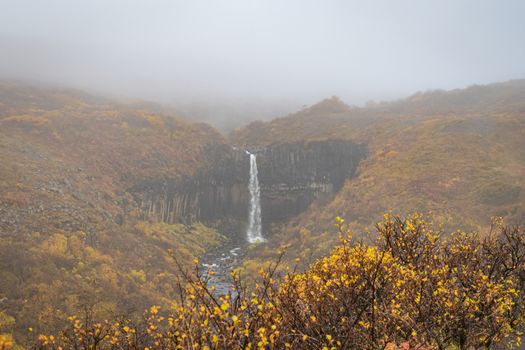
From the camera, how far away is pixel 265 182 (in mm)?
67750

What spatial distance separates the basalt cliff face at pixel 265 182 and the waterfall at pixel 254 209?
84 centimetres

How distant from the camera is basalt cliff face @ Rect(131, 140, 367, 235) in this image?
57513 mm

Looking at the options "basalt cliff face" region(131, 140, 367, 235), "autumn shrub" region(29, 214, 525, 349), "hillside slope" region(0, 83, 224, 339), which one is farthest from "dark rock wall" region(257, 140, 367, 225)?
"autumn shrub" region(29, 214, 525, 349)

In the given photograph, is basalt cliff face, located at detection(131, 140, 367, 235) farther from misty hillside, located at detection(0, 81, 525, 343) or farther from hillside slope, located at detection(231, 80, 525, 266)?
hillside slope, located at detection(231, 80, 525, 266)

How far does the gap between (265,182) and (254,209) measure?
6.11 meters

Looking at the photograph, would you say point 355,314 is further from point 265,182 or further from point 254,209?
point 265,182

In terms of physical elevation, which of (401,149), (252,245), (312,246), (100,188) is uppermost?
(401,149)

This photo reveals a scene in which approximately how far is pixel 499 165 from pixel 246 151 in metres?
43.8

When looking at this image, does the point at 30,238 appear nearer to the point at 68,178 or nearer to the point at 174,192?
the point at 68,178

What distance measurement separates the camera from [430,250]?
17094 mm

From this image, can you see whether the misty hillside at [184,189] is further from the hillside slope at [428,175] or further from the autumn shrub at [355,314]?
the autumn shrub at [355,314]

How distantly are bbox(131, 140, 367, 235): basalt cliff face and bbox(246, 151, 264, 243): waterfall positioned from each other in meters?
0.84

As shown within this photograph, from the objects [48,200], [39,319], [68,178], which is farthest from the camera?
[68,178]

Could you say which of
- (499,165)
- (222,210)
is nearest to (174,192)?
(222,210)
